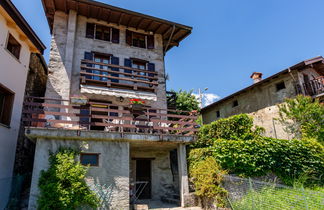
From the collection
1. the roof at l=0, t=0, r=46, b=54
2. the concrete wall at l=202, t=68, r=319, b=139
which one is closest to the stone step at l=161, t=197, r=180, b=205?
the concrete wall at l=202, t=68, r=319, b=139

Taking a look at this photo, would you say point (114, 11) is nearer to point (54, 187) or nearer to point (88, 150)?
point (88, 150)

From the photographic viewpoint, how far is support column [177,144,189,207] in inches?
427

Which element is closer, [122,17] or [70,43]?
[70,43]

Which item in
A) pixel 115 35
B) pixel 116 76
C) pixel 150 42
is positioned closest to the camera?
pixel 116 76

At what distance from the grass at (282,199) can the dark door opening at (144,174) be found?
576cm

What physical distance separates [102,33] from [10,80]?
6882mm

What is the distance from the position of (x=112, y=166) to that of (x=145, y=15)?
34.8 ft

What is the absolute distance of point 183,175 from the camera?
1122 centimetres

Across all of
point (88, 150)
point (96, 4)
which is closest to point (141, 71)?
point (96, 4)

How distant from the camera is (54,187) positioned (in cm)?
835

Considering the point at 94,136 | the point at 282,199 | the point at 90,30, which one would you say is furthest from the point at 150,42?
the point at 282,199

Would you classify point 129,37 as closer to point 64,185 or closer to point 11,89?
point 11,89

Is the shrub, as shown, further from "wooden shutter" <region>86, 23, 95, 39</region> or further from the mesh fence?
"wooden shutter" <region>86, 23, 95, 39</region>

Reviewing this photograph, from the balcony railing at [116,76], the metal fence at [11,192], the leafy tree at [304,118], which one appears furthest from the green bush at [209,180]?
the metal fence at [11,192]
